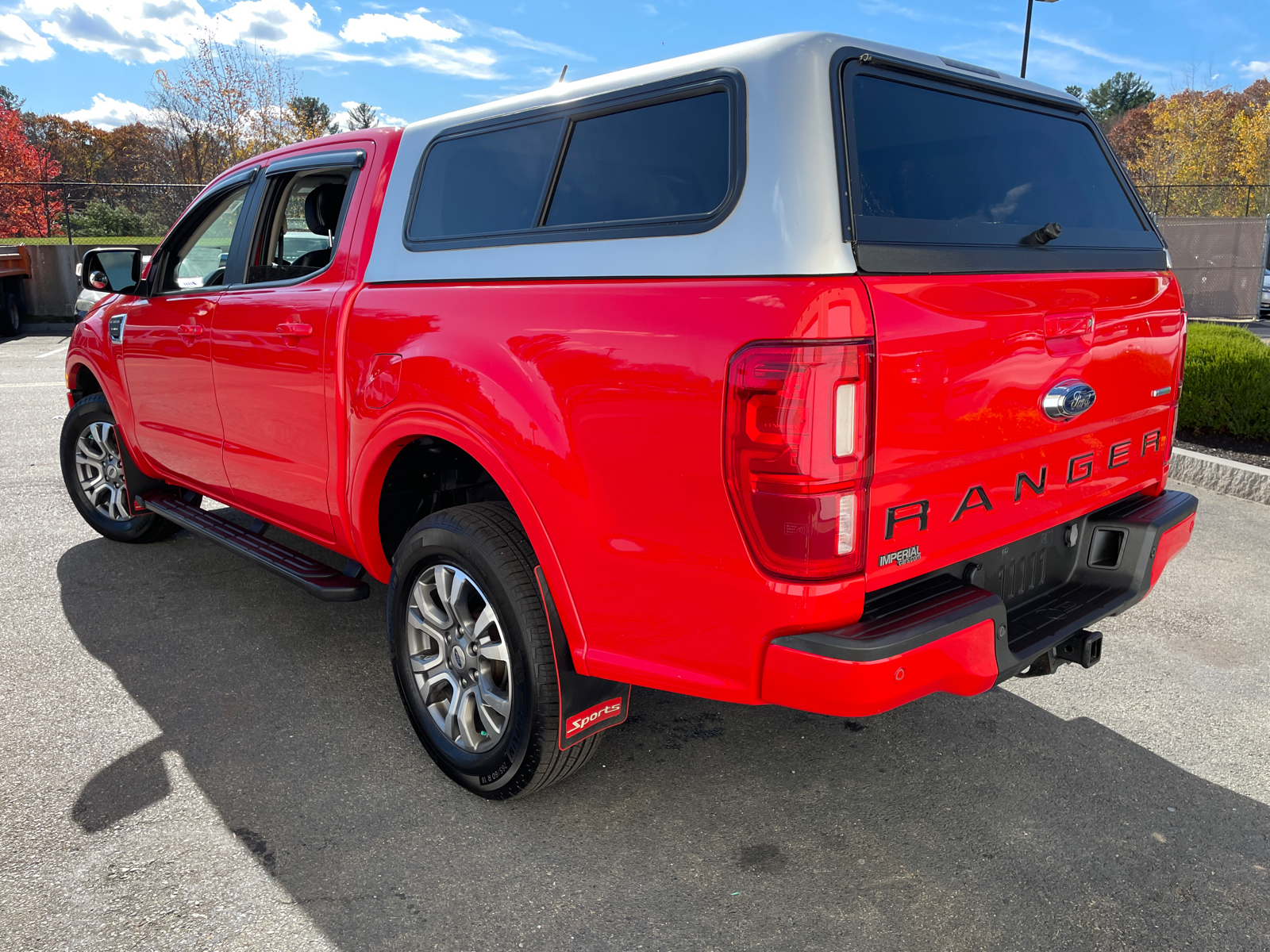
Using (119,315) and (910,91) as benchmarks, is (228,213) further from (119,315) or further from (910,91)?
(910,91)

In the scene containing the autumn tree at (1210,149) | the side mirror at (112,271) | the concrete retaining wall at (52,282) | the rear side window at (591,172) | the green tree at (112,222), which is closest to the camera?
the rear side window at (591,172)

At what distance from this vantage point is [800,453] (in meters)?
2.02

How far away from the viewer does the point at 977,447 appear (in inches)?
92.0

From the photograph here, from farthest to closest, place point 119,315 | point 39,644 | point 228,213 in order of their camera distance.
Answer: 1. point 119,315
2. point 228,213
3. point 39,644

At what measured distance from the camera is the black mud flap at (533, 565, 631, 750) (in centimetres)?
261

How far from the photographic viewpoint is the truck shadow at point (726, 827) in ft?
7.86

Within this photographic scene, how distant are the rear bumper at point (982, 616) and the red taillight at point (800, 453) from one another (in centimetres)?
20

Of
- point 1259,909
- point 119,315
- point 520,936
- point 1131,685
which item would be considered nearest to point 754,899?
point 520,936

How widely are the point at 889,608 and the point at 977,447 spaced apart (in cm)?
46

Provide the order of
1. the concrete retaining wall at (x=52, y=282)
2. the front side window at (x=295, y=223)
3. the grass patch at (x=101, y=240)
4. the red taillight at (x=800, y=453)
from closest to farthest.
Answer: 1. the red taillight at (x=800, y=453)
2. the front side window at (x=295, y=223)
3. the concrete retaining wall at (x=52, y=282)
4. the grass patch at (x=101, y=240)

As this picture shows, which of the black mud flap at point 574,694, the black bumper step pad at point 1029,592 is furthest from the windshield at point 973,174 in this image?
the black mud flap at point 574,694

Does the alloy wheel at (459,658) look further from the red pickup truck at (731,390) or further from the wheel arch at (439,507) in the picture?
the wheel arch at (439,507)

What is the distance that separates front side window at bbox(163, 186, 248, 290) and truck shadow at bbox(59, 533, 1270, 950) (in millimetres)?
1695

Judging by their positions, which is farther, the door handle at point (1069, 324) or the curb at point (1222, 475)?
the curb at point (1222, 475)
